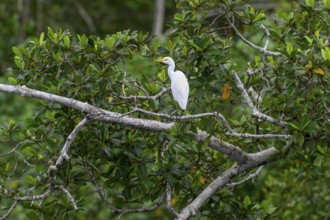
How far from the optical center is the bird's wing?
15.3ft

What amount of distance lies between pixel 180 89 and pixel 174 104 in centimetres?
27

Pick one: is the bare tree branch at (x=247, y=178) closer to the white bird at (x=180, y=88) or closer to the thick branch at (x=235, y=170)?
the thick branch at (x=235, y=170)

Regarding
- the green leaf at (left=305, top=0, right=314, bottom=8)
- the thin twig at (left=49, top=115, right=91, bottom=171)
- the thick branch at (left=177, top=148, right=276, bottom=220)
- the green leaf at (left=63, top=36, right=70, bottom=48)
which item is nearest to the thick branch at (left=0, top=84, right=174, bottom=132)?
the thin twig at (left=49, top=115, right=91, bottom=171)

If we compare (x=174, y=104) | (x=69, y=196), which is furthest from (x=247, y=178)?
(x=69, y=196)

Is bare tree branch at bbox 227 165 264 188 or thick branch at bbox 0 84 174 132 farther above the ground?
thick branch at bbox 0 84 174 132

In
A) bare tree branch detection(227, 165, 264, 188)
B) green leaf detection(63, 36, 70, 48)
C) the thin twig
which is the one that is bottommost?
bare tree branch detection(227, 165, 264, 188)

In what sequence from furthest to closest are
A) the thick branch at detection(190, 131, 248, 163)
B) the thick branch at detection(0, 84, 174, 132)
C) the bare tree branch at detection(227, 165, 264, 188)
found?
the bare tree branch at detection(227, 165, 264, 188) → the thick branch at detection(190, 131, 248, 163) → the thick branch at detection(0, 84, 174, 132)

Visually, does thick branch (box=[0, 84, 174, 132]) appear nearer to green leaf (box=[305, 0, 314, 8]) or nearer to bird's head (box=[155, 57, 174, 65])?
bird's head (box=[155, 57, 174, 65])

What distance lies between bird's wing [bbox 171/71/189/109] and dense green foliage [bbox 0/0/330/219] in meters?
0.08

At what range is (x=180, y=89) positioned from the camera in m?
4.66

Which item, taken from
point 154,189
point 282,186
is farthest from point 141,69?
point 154,189

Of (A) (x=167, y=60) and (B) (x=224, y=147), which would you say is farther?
(B) (x=224, y=147)

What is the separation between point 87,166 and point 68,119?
1.12ft

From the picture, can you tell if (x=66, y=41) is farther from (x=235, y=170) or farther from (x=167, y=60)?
(x=235, y=170)
